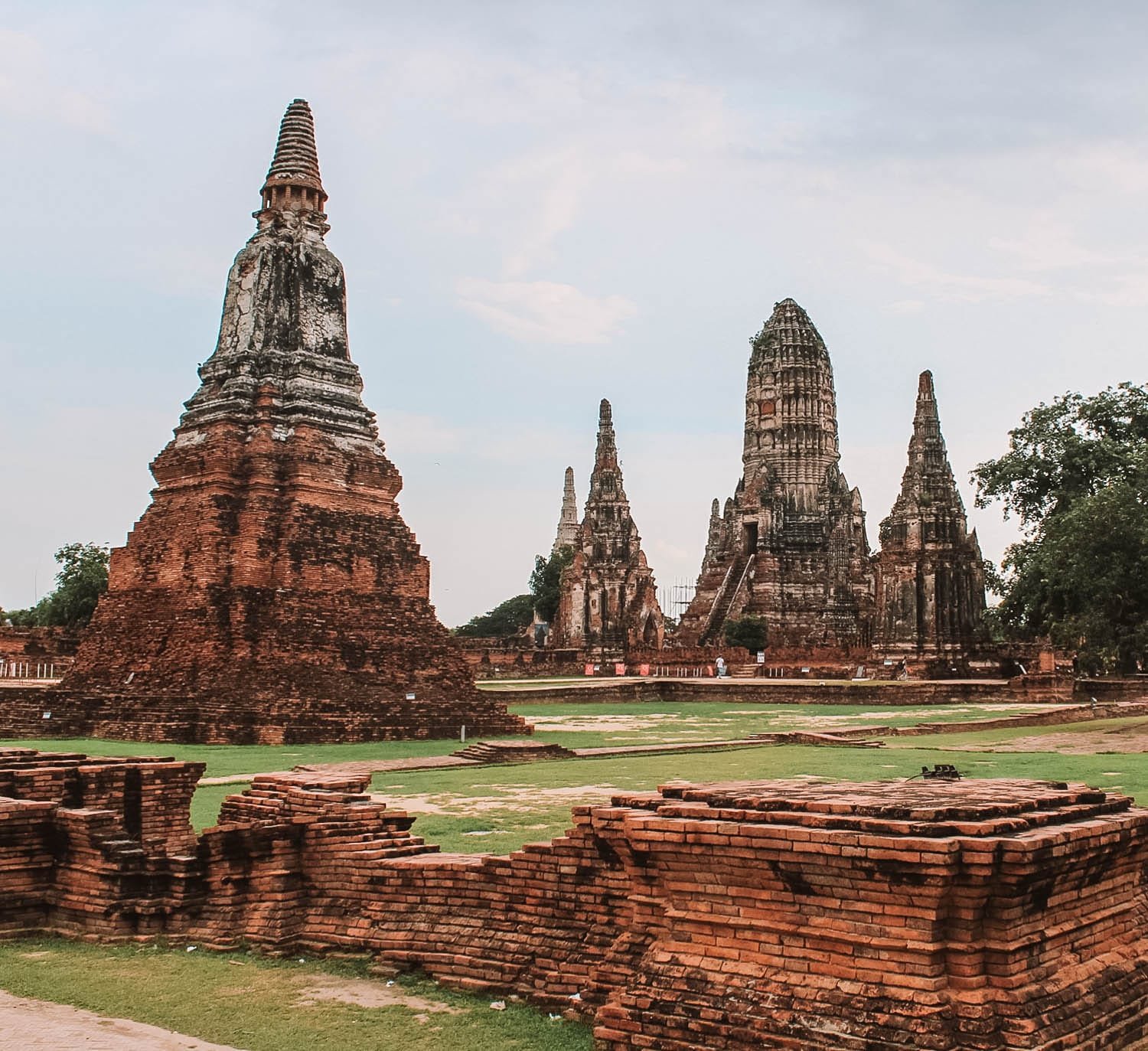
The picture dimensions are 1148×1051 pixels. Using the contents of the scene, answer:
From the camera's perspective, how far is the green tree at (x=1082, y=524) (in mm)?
31859

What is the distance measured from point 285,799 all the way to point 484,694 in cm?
1654

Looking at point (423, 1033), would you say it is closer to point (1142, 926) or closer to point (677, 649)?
point (1142, 926)

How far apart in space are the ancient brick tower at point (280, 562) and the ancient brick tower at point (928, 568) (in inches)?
774

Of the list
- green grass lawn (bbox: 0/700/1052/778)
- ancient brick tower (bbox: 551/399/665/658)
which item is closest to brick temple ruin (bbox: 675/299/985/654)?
ancient brick tower (bbox: 551/399/665/658)

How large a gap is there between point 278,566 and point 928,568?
22938 mm

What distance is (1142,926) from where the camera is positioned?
5.69m

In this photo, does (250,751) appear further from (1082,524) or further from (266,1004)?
(1082,524)

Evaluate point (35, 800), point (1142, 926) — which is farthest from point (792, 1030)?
point (35, 800)

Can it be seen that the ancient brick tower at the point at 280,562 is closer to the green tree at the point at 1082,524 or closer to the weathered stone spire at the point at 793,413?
the green tree at the point at 1082,524

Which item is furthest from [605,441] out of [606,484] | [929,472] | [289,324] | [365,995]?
[365,995]

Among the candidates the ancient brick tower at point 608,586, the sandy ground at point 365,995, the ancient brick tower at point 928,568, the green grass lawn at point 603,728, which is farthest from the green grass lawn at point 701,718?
the ancient brick tower at point 608,586

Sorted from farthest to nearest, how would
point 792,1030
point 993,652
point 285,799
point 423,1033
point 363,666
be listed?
point 993,652 → point 363,666 → point 285,799 → point 423,1033 → point 792,1030

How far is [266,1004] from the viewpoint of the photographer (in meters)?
6.42

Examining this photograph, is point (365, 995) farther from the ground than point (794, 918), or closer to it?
closer to it
